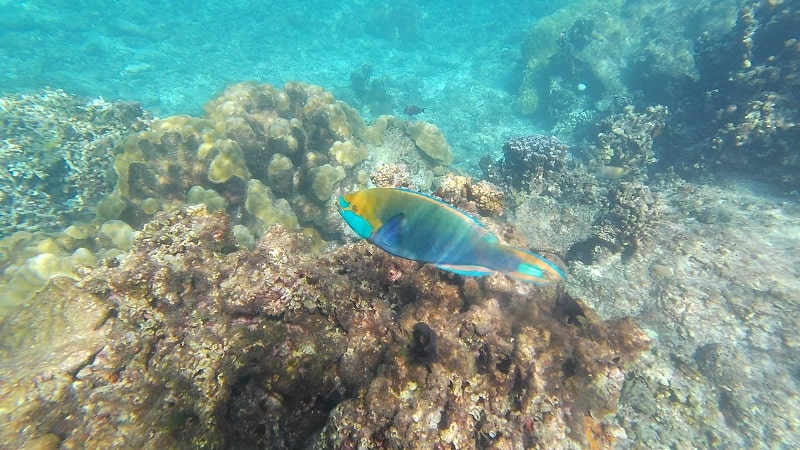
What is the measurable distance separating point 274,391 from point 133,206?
16.4ft

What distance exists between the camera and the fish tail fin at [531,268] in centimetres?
160

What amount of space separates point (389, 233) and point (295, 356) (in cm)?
124

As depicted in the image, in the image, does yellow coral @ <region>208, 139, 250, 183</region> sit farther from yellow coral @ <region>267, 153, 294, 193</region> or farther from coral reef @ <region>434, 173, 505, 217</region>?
coral reef @ <region>434, 173, 505, 217</region>

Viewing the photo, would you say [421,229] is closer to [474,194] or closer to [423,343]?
[423,343]

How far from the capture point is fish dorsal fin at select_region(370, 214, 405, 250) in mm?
1798

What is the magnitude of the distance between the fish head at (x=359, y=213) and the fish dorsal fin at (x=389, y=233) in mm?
35

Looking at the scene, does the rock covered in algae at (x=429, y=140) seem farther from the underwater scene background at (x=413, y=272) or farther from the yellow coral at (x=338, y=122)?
the yellow coral at (x=338, y=122)

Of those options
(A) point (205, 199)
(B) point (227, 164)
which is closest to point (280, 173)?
(B) point (227, 164)

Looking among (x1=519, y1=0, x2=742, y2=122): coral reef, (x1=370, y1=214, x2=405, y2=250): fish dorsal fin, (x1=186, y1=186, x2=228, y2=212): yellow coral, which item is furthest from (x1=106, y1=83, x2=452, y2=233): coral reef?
(x1=519, y1=0, x2=742, y2=122): coral reef

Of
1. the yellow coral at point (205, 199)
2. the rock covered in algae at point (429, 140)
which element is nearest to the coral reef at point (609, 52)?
the rock covered in algae at point (429, 140)

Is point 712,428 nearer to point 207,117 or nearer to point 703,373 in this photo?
point 703,373

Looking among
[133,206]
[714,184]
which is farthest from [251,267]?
[714,184]

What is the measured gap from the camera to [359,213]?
1.83 meters

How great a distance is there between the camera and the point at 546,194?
802 centimetres
